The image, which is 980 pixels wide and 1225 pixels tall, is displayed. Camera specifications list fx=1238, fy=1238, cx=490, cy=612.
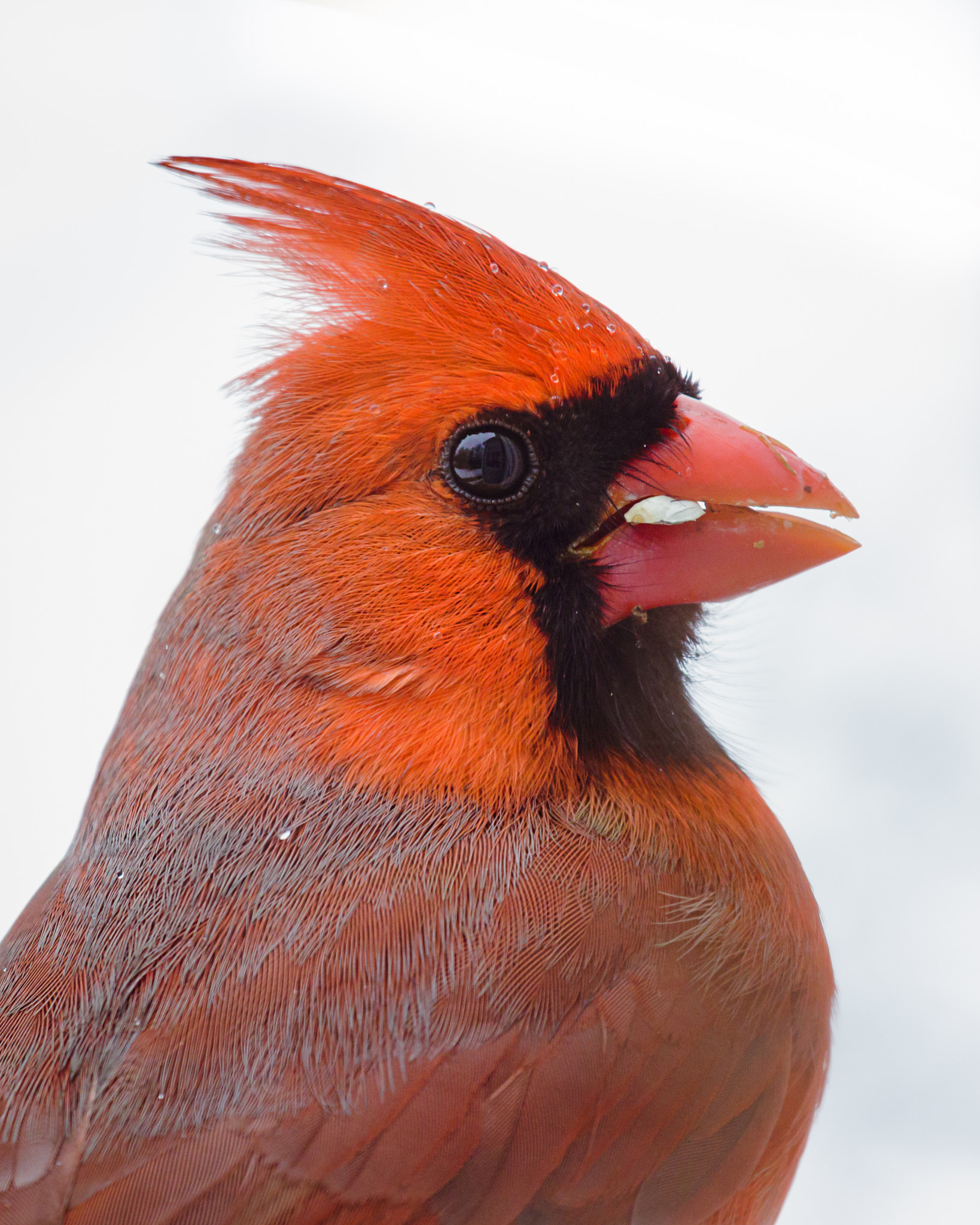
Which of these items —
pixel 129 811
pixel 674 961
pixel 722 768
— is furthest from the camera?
pixel 722 768

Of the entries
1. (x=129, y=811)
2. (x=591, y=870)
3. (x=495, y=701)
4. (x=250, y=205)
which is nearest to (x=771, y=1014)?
(x=591, y=870)

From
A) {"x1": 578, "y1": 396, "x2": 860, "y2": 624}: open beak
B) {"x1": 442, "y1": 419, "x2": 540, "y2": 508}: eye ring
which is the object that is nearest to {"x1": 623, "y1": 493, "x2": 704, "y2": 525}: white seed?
{"x1": 578, "y1": 396, "x2": 860, "y2": 624}: open beak

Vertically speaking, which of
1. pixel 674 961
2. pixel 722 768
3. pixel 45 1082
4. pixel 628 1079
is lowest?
pixel 45 1082

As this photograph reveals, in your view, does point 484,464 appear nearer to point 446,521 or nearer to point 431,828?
point 446,521

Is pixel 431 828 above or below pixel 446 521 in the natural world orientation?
below

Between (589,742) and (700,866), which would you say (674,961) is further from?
(589,742)

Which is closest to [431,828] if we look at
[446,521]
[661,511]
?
[446,521]

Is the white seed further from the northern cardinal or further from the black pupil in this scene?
the black pupil

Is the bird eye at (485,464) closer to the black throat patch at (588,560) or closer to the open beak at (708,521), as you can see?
the black throat patch at (588,560)
